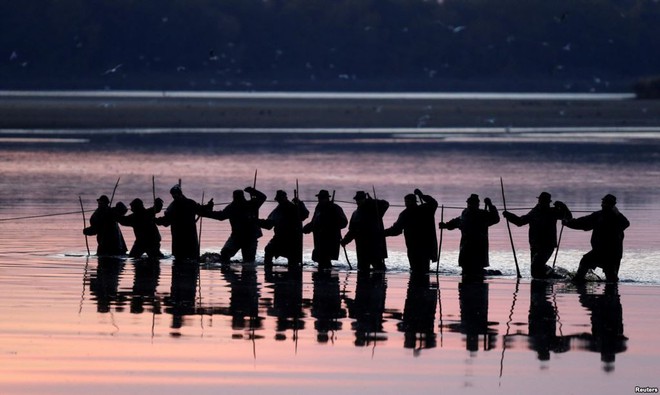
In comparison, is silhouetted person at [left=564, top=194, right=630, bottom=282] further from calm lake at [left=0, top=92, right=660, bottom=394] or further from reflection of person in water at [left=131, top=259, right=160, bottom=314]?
reflection of person in water at [left=131, top=259, right=160, bottom=314]

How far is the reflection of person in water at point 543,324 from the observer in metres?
16.2

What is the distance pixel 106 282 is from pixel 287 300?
2796 millimetres

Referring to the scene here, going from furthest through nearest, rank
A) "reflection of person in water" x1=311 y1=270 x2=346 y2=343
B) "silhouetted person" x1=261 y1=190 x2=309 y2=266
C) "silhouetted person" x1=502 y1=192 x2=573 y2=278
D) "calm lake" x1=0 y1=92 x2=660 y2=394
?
"silhouetted person" x1=261 y1=190 x2=309 y2=266 < "silhouetted person" x1=502 y1=192 x2=573 y2=278 < "reflection of person in water" x1=311 y1=270 x2=346 y2=343 < "calm lake" x1=0 y1=92 x2=660 y2=394

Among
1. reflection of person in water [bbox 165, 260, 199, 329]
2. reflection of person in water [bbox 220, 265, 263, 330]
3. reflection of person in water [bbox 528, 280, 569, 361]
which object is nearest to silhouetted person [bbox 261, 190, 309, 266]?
reflection of person in water [bbox 220, 265, 263, 330]

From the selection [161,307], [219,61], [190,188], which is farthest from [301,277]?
[219,61]

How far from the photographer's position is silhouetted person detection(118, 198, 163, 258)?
24.1 meters

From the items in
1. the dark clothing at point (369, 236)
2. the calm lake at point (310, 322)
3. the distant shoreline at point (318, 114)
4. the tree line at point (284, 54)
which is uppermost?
the tree line at point (284, 54)

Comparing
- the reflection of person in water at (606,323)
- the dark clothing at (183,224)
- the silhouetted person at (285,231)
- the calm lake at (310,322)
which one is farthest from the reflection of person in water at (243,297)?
the reflection of person in water at (606,323)

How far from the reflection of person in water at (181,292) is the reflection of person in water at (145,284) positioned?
0.20 metres

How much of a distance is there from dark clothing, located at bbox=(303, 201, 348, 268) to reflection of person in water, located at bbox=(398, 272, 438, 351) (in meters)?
1.51

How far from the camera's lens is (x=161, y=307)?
18.9 m

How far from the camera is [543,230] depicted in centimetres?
2227

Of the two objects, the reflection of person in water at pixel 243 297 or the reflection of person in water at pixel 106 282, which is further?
the reflection of person in water at pixel 106 282

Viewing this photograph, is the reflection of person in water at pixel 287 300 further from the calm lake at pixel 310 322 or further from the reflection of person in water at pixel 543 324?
the reflection of person in water at pixel 543 324
